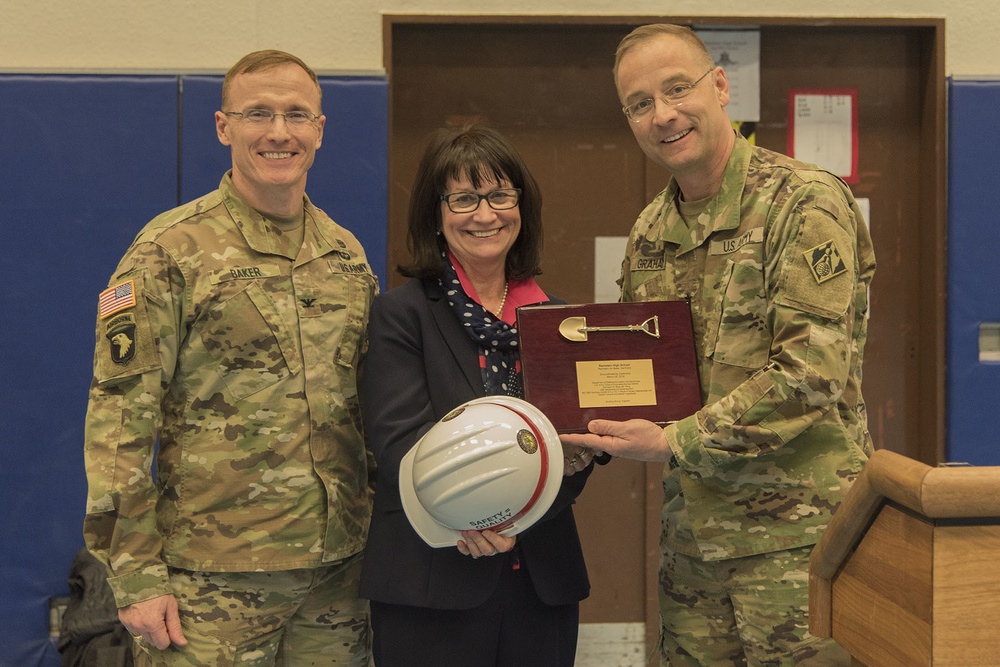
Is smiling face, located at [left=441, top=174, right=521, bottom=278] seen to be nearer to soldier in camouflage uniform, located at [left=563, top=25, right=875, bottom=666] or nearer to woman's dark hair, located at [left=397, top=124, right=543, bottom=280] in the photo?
woman's dark hair, located at [left=397, top=124, right=543, bottom=280]

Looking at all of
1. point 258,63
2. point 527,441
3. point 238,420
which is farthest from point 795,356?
point 258,63

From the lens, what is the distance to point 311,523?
193 cm

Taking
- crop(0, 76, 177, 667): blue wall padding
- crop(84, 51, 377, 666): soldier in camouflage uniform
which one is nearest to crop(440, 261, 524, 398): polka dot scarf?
crop(84, 51, 377, 666): soldier in camouflage uniform

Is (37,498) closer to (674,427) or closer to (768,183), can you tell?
(674,427)

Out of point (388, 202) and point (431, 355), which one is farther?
point (388, 202)

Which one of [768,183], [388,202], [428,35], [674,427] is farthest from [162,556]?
[428,35]

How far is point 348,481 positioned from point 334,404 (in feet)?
0.54

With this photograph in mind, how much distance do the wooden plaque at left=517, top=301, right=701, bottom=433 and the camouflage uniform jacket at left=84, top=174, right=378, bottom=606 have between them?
0.42 metres

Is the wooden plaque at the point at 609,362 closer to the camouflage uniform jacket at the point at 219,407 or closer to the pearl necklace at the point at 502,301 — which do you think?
the pearl necklace at the point at 502,301

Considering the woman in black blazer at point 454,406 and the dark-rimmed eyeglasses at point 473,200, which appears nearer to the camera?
the woman in black blazer at point 454,406

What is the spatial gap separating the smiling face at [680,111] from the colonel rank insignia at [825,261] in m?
0.29

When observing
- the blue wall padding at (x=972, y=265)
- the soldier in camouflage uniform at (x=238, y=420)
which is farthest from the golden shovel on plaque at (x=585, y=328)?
the blue wall padding at (x=972, y=265)

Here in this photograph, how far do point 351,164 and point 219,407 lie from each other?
58.2 inches

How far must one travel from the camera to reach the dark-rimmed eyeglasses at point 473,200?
1930mm
